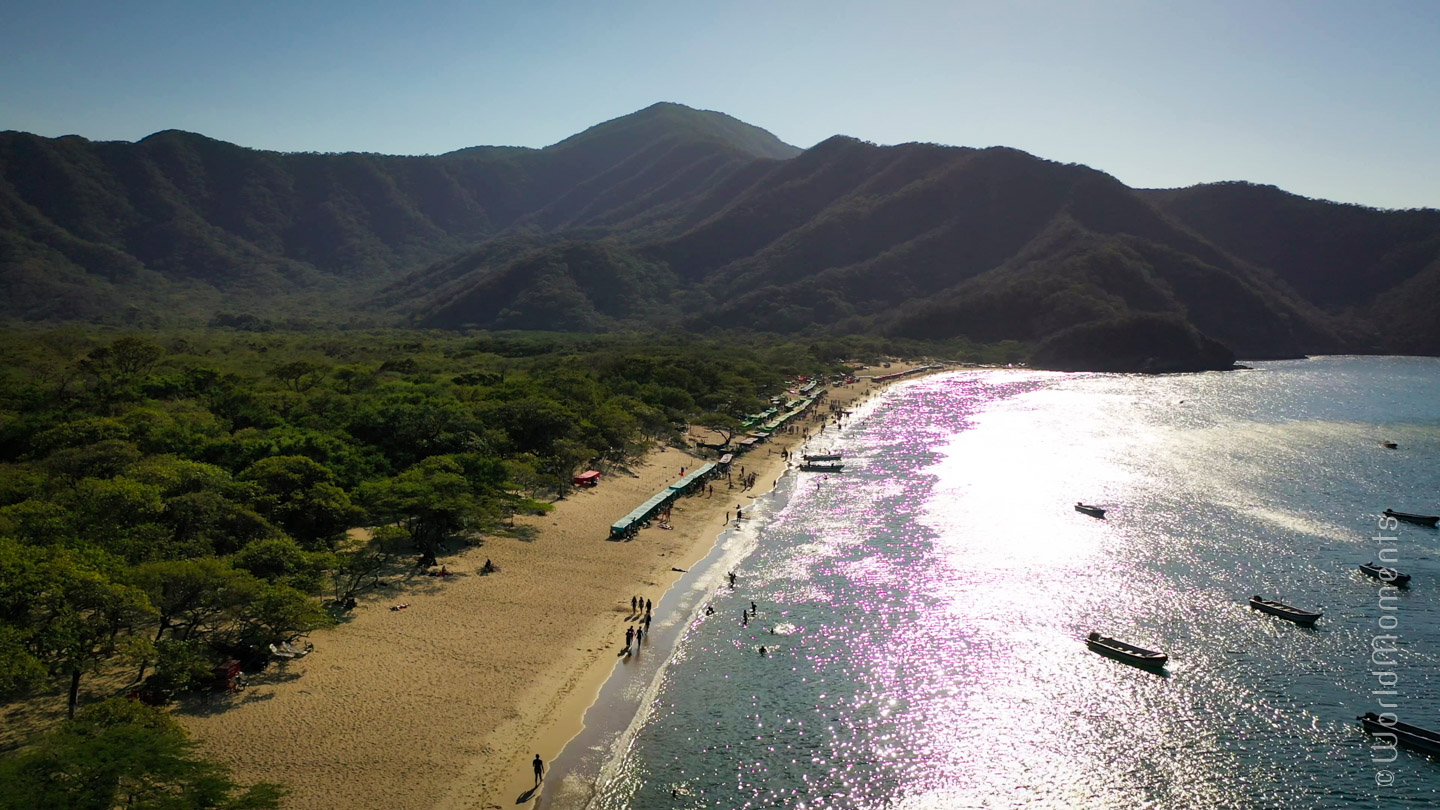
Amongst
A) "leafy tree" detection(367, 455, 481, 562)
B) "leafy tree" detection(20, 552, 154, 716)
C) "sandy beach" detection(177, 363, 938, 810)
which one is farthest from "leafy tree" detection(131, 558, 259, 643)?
"leafy tree" detection(367, 455, 481, 562)

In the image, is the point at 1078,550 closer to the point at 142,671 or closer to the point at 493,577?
the point at 493,577

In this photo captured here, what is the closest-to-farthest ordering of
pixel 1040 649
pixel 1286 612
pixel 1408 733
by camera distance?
1. pixel 1408 733
2. pixel 1040 649
3. pixel 1286 612

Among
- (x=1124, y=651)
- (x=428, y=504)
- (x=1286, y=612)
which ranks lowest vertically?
(x=1124, y=651)

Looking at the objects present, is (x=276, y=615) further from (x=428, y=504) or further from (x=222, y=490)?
(x=222, y=490)

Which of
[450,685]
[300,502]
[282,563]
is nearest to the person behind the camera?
[450,685]

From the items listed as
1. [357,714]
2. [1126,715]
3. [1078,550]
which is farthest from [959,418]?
[357,714]

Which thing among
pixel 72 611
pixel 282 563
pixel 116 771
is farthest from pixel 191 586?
pixel 116 771
